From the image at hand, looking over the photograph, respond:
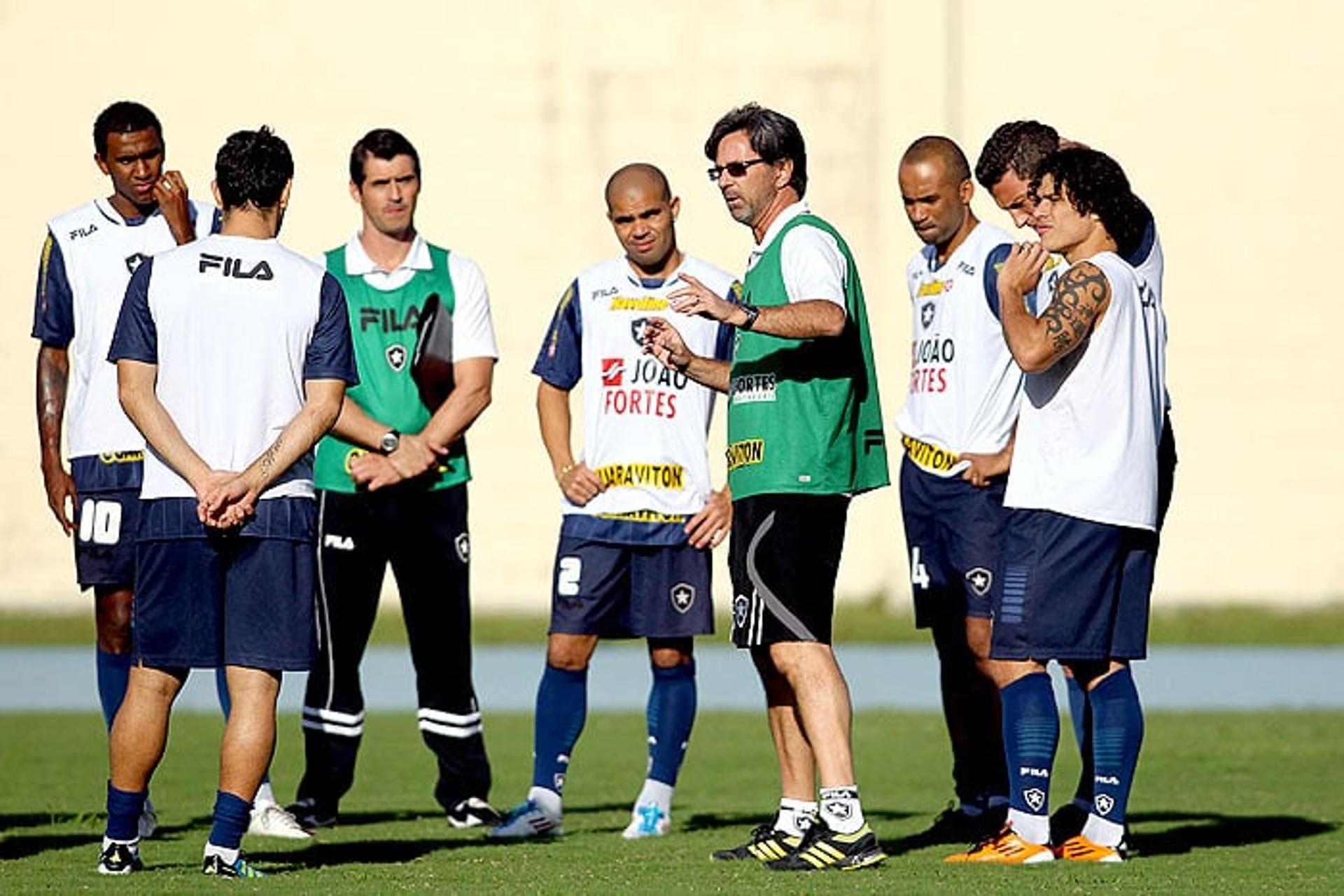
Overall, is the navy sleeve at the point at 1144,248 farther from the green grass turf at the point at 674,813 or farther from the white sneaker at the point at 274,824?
the white sneaker at the point at 274,824

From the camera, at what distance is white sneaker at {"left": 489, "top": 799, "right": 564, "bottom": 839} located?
852cm

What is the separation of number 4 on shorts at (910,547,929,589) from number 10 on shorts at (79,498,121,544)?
109 inches

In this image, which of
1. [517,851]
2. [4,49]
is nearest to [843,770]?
[517,851]

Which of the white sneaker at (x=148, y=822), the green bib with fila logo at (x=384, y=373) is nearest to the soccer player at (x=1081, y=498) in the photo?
the green bib with fila logo at (x=384, y=373)

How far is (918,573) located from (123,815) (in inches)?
115

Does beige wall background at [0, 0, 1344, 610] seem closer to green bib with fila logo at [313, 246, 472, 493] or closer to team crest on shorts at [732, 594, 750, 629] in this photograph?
green bib with fila logo at [313, 246, 472, 493]

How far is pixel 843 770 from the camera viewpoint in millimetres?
7152

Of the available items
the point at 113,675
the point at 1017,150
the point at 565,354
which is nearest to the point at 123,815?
the point at 113,675

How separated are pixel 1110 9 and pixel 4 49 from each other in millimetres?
8454

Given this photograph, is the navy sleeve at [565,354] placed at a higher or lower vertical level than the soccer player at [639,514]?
higher

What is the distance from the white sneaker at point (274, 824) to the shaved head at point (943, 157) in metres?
3.15

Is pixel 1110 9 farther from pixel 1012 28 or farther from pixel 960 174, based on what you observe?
pixel 960 174

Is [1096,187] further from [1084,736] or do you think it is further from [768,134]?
[1084,736]

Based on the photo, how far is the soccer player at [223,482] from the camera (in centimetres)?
702
